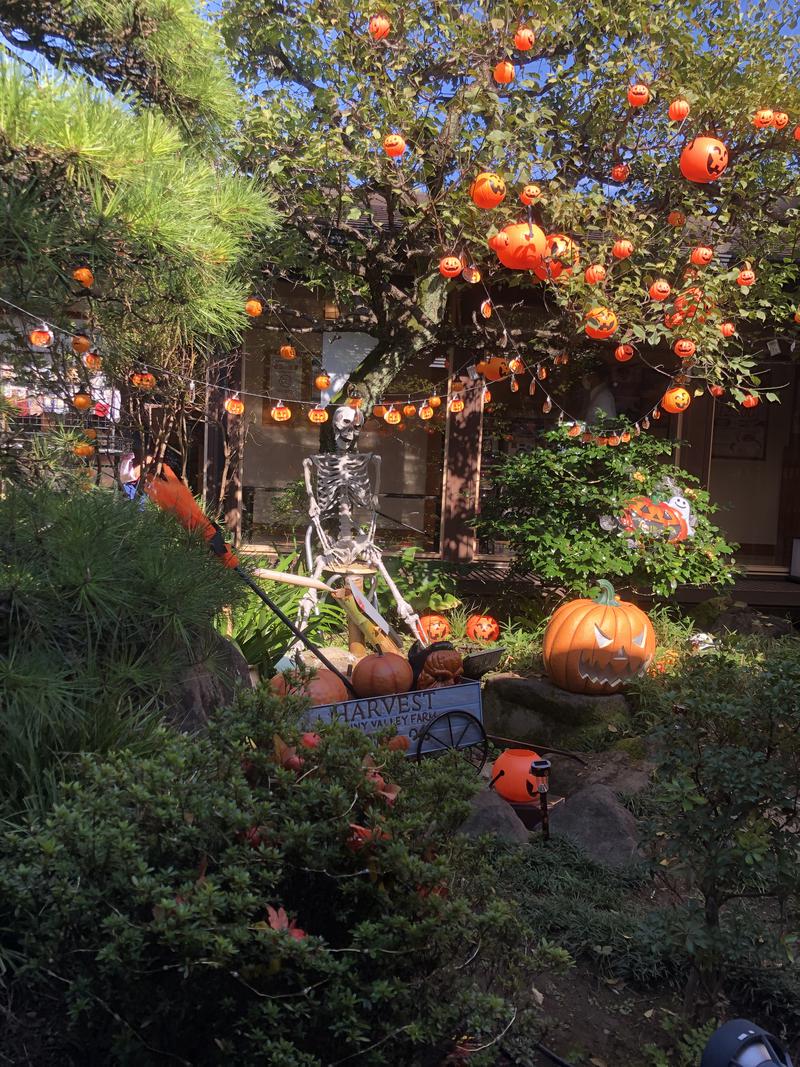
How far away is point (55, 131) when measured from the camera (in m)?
2.24

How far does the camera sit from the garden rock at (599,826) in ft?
10.9

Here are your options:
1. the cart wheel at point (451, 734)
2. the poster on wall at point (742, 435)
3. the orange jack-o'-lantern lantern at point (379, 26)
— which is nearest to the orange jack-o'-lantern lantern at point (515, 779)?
the cart wheel at point (451, 734)

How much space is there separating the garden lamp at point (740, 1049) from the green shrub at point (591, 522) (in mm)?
4567

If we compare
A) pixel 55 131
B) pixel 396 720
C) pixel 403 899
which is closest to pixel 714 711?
pixel 403 899

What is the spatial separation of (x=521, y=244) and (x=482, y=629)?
291 cm

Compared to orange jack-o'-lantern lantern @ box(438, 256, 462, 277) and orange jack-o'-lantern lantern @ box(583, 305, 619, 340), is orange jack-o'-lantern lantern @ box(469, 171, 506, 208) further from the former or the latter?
orange jack-o'-lantern lantern @ box(583, 305, 619, 340)

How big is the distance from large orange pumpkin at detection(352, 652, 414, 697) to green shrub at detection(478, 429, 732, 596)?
2244 millimetres

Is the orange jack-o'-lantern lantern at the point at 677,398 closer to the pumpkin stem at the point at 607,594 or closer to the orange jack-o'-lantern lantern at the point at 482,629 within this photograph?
the pumpkin stem at the point at 607,594

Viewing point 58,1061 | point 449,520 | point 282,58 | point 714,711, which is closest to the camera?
point 58,1061

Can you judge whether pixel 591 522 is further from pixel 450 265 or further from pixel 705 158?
pixel 705 158

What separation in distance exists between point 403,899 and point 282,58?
5878mm

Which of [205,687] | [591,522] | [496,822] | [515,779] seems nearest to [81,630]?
[205,687]

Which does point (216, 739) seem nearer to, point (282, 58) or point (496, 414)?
point (282, 58)

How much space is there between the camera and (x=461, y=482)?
26.9 feet
